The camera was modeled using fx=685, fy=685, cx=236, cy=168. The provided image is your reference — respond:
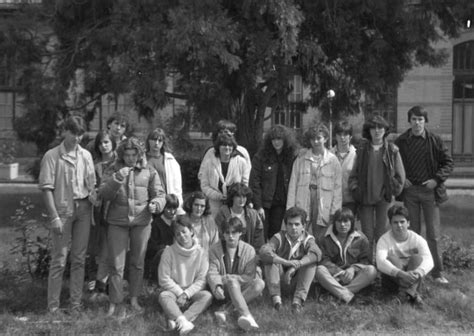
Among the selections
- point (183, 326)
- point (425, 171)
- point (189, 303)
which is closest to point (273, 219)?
point (189, 303)

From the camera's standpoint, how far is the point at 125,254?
6715mm

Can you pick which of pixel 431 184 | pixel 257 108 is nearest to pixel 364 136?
pixel 431 184

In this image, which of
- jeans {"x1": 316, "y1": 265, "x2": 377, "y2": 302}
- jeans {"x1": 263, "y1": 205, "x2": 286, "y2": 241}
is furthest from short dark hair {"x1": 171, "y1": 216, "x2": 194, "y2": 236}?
jeans {"x1": 316, "y1": 265, "x2": 377, "y2": 302}

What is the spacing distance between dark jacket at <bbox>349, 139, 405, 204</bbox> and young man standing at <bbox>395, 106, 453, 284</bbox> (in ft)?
0.73

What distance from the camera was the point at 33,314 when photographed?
6.58 meters

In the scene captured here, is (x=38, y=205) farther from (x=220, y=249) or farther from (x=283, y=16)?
(x=220, y=249)

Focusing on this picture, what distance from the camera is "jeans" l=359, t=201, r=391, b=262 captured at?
24.3 feet

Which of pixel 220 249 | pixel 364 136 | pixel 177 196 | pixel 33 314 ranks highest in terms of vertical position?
pixel 364 136

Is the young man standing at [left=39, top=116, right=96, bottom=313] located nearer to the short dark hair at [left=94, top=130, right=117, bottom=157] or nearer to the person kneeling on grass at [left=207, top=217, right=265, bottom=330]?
the short dark hair at [left=94, top=130, right=117, bottom=157]

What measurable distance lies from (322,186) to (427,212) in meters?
1.23

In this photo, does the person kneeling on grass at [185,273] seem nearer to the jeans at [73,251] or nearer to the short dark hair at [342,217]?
the jeans at [73,251]

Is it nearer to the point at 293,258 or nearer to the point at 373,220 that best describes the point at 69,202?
Answer: the point at 293,258

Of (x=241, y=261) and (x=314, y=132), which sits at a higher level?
(x=314, y=132)

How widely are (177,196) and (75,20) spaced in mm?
7453
